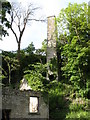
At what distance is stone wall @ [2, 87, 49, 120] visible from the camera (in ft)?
57.2

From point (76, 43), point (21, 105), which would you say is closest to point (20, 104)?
point (21, 105)

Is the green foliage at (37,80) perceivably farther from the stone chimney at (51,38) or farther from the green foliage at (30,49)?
the green foliage at (30,49)

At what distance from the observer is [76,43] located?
21.4 meters

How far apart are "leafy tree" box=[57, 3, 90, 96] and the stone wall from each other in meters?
3.41

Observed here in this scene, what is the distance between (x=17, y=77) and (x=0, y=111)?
7.97 meters

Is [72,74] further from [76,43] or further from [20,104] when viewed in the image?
[20,104]

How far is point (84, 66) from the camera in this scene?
21094mm

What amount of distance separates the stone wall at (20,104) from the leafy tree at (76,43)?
3412 millimetres

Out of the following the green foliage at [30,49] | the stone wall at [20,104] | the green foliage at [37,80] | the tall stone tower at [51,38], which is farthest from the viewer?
the green foliage at [30,49]

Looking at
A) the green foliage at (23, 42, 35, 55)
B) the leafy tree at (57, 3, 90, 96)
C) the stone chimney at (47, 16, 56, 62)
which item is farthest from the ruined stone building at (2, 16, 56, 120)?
the green foliage at (23, 42, 35, 55)

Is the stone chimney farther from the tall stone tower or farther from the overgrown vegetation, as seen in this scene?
the overgrown vegetation

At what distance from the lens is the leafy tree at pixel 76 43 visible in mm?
20638

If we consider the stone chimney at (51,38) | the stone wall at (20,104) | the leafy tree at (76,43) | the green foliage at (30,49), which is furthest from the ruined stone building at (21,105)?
the green foliage at (30,49)

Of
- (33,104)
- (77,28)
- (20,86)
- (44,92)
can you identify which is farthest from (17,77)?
(77,28)
